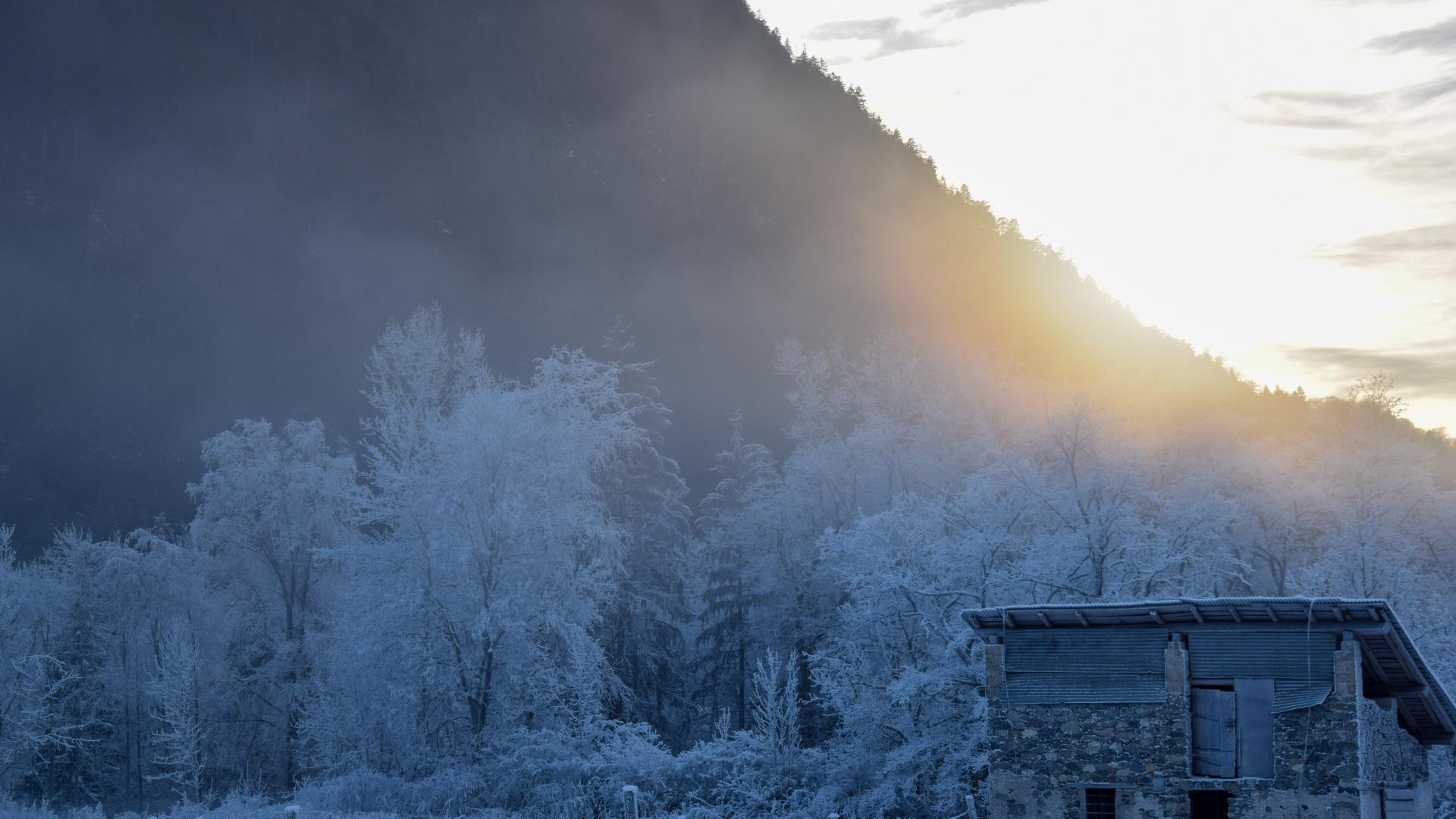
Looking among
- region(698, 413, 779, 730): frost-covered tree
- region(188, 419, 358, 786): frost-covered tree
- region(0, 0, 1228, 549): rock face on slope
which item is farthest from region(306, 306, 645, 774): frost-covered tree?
region(0, 0, 1228, 549): rock face on slope

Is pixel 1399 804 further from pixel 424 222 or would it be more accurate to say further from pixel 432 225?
pixel 424 222

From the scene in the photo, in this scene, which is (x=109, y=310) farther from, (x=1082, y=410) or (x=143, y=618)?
(x=1082, y=410)

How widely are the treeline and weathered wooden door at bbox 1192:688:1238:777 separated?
10.1m

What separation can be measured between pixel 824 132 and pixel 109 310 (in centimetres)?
8744

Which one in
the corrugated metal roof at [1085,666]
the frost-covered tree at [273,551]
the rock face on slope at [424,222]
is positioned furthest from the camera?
the rock face on slope at [424,222]

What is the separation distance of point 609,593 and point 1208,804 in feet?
85.3

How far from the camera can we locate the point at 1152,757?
23562 millimetres

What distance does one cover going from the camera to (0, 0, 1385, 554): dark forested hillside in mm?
119125

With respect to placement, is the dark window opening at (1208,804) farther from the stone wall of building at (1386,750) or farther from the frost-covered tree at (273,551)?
the frost-covered tree at (273,551)

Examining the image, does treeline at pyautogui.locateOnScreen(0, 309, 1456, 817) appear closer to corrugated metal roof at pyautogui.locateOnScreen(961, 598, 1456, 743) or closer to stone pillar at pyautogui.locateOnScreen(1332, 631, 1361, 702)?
corrugated metal roof at pyautogui.locateOnScreen(961, 598, 1456, 743)

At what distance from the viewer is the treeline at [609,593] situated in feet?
121

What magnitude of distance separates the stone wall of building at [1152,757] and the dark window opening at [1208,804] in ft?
0.90

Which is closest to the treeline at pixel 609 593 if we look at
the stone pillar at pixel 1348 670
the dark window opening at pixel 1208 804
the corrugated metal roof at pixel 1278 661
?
the dark window opening at pixel 1208 804

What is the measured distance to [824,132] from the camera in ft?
560
